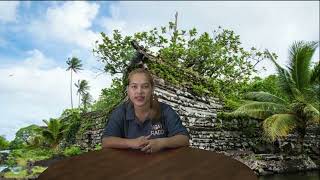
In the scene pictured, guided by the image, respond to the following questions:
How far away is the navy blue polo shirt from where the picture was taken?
2.19 meters

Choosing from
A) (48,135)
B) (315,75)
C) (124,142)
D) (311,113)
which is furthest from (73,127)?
(124,142)

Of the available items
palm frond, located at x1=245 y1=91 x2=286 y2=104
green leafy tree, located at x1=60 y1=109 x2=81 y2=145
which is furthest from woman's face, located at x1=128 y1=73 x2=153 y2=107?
green leafy tree, located at x1=60 y1=109 x2=81 y2=145

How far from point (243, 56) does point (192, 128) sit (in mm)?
10678

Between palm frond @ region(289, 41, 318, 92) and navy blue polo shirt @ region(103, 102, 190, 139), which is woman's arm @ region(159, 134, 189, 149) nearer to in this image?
navy blue polo shirt @ region(103, 102, 190, 139)

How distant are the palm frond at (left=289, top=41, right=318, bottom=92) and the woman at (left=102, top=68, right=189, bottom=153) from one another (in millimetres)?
17933

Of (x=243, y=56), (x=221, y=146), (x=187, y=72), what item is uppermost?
(x=243, y=56)

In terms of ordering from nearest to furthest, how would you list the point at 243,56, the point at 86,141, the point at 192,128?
the point at 192,128 → the point at 86,141 → the point at 243,56

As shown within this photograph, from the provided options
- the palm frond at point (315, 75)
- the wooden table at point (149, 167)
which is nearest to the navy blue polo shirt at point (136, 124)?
the wooden table at point (149, 167)

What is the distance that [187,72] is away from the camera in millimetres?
16078

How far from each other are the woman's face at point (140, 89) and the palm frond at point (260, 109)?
15402mm

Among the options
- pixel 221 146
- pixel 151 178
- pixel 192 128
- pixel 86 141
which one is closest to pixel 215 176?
pixel 151 178

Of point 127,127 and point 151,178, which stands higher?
point 127,127

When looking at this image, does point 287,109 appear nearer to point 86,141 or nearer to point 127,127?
point 86,141

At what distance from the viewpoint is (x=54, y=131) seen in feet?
93.0
